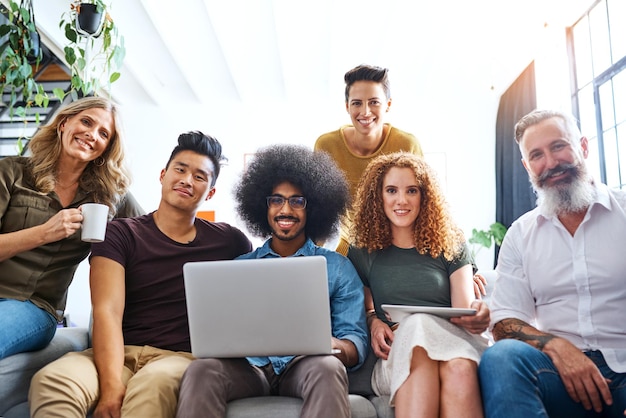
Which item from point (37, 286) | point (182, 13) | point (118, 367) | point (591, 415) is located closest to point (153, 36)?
point (182, 13)

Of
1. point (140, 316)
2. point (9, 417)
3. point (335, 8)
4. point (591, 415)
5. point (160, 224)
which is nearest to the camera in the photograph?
point (591, 415)

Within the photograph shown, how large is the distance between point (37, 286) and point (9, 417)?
48cm

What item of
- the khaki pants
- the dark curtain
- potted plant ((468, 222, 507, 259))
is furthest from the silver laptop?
potted plant ((468, 222, 507, 259))

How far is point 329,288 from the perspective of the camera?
209 centimetres

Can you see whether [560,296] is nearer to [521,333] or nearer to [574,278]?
[574,278]

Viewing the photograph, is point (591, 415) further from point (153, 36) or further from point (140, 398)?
point (153, 36)

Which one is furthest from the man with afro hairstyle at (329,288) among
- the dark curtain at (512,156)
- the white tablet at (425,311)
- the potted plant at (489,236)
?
the potted plant at (489,236)

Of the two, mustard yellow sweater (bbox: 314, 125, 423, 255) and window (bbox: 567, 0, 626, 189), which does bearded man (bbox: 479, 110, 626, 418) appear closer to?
mustard yellow sweater (bbox: 314, 125, 423, 255)

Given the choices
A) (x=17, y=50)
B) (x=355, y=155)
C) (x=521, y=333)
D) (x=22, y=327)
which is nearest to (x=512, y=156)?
(x=355, y=155)

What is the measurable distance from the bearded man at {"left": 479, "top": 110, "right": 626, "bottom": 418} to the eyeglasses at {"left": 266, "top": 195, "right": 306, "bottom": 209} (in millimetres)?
797

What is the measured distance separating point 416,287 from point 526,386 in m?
0.60

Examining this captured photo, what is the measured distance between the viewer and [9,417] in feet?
5.76

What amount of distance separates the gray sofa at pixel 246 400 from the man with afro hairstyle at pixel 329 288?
5 cm

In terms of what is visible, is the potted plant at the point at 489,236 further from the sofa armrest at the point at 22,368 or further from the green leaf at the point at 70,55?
the sofa armrest at the point at 22,368
